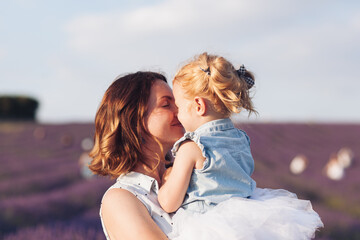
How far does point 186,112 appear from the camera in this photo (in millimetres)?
2279

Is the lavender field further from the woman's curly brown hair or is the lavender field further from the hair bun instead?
the hair bun

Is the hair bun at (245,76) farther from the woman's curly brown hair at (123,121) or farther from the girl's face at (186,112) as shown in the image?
the woman's curly brown hair at (123,121)

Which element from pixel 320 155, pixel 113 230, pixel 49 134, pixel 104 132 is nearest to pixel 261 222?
pixel 113 230

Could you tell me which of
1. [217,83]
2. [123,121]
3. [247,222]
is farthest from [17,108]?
[247,222]

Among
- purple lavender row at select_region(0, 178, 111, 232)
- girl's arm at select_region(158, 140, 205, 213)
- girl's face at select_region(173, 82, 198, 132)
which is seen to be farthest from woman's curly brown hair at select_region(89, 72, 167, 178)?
purple lavender row at select_region(0, 178, 111, 232)

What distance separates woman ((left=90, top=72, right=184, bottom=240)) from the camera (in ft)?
7.51

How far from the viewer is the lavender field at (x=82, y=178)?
697cm

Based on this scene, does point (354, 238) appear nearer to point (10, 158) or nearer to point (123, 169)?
point (123, 169)

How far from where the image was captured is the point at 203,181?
216 centimetres

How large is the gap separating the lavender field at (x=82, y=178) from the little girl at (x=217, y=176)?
2.48 m

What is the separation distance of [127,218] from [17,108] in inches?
934

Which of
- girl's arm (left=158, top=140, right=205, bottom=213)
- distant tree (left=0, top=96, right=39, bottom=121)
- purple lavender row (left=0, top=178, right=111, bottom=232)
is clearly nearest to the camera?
girl's arm (left=158, top=140, right=205, bottom=213)

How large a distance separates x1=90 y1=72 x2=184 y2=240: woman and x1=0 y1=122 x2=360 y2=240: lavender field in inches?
86.3

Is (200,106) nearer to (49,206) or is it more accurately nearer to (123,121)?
(123,121)
